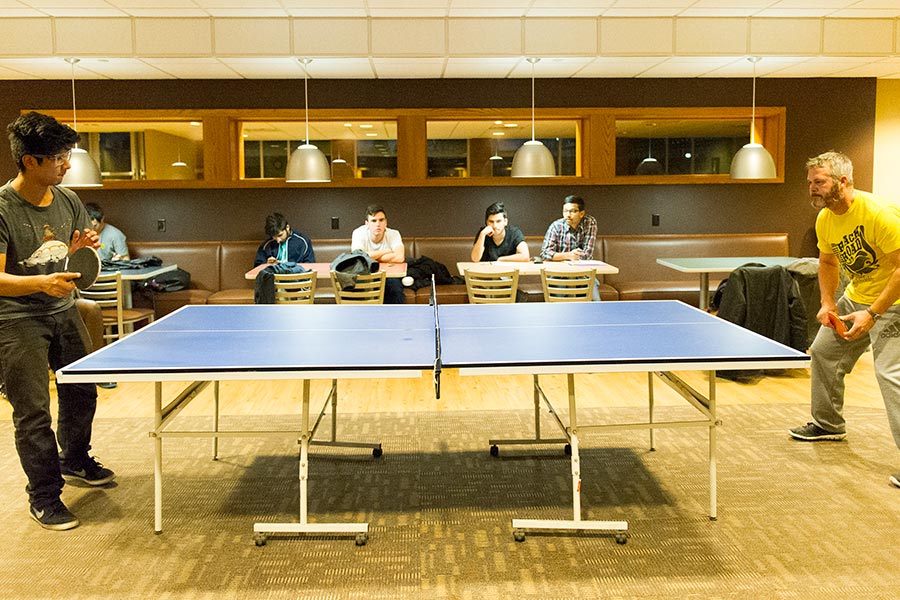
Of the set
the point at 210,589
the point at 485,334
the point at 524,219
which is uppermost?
the point at 524,219

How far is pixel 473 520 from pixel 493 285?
2857mm

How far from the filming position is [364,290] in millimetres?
6066

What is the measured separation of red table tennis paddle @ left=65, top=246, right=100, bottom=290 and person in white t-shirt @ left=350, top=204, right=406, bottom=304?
3.37 metres

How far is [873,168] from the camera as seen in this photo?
345 inches

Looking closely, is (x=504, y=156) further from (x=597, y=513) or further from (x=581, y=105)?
(x=597, y=513)

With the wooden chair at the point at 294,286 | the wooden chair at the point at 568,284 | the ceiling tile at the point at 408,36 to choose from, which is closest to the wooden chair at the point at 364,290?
Answer: the wooden chair at the point at 294,286

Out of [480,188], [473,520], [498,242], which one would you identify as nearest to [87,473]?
[473,520]

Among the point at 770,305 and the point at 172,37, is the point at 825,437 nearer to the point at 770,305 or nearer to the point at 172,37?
the point at 770,305

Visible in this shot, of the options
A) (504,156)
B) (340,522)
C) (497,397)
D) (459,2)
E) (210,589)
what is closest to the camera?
(210,589)

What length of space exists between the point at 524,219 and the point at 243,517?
5.65m

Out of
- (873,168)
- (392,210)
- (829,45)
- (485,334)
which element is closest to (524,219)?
(392,210)

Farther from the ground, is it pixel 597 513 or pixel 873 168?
pixel 873 168

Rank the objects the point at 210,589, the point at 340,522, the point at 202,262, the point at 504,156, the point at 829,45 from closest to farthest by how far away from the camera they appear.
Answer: the point at 210,589
the point at 340,522
the point at 829,45
the point at 202,262
the point at 504,156

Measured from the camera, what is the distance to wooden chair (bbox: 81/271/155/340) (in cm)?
634
